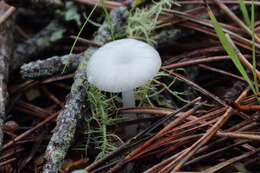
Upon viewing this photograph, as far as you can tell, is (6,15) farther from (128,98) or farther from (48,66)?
(128,98)

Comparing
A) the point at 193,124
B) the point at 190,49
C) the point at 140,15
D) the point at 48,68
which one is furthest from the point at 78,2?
the point at 193,124

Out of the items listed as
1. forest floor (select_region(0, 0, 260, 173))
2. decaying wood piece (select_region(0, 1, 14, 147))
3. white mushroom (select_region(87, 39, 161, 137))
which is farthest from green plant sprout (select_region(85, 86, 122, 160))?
decaying wood piece (select_region(0, 1, 14, 147))

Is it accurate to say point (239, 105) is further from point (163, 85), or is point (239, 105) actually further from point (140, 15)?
point (140, 15)

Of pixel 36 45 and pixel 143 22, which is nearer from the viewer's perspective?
pixel 143 22

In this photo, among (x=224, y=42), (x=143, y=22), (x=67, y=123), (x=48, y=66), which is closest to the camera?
(x=224, y=42)

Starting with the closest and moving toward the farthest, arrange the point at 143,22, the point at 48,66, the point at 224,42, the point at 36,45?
the point at 224,42, the point at 48,66, the point at 143,22, the point at 36,45

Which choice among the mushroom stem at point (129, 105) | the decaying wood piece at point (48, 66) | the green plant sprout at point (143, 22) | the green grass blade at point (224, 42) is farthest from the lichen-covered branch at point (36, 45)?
the green grass blade at point (224, 42)

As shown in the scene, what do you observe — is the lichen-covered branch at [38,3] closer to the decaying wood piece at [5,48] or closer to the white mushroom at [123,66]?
the decaying wood piece at [5,48]

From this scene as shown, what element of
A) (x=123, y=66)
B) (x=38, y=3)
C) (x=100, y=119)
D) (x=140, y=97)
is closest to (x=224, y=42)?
(x=123, y=66)
